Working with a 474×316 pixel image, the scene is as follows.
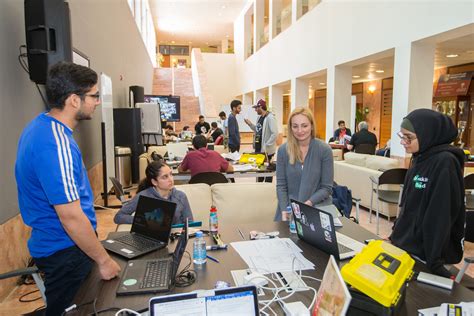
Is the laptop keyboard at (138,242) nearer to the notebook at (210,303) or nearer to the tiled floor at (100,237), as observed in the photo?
the notebook at (210,303)

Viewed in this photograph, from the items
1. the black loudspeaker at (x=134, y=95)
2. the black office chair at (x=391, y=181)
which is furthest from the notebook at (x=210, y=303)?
the black loudspeaker at (x=134, y=95)

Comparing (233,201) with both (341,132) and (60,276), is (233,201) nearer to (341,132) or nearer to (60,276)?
(60,276)

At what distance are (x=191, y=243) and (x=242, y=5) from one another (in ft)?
56.2

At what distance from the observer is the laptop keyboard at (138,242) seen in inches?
72.9

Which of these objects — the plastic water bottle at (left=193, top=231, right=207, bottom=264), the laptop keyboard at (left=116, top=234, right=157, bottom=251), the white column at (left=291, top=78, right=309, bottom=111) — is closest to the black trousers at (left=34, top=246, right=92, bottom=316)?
the laptop keyboard at (left=116, top=234, right=157, bottom=251)

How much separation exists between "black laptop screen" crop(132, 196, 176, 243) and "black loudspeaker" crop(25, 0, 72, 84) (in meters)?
1.85

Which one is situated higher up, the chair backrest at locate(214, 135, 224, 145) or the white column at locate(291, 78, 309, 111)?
the white column at locate(291, 78, 309, 111)

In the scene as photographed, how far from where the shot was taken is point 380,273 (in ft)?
3.77

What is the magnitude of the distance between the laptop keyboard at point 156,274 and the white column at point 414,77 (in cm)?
540

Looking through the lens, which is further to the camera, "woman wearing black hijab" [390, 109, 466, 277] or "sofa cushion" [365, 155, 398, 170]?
"sofa cushion" [365, 155, 398, 170]

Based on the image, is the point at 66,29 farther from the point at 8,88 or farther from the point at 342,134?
the point at 342,134

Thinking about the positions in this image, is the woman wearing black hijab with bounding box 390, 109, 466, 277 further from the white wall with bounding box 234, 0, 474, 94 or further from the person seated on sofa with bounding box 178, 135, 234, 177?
the white wall with bounding box 234, 0, 474, 94

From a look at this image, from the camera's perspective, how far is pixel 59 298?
166cm

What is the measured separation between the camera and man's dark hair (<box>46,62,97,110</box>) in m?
1.61
